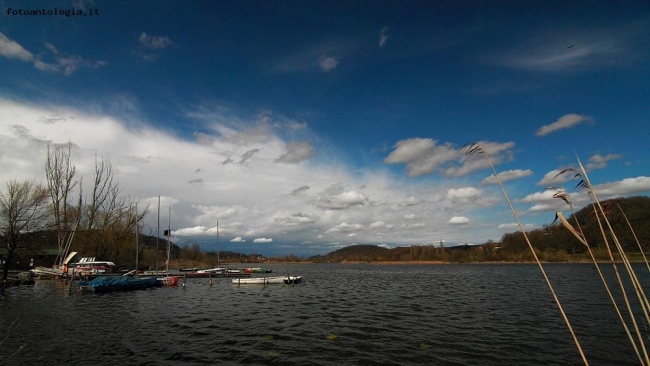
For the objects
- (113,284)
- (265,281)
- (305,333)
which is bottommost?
(305,333)

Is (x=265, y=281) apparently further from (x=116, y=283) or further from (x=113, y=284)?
(x=113, y=284)

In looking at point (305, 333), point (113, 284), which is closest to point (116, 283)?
point (113, 284)

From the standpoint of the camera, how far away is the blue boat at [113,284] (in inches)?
1857

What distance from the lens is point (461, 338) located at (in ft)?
71.8

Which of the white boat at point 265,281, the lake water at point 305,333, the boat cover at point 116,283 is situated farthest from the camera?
the white boat at point 265,281

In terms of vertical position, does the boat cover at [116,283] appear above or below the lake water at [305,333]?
above

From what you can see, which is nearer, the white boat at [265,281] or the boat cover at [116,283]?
the boat cover at [116,283]

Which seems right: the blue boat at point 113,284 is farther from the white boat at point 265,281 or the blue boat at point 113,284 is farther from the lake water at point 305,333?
the white boat at point 265,281

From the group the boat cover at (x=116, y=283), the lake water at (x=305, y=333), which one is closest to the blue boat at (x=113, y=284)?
the boat cover at (x=116, y=283)

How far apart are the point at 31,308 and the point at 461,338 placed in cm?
3743

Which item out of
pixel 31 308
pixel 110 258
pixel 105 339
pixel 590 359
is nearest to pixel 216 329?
pixel 105 339

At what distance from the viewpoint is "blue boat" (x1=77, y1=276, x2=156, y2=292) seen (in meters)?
47.2

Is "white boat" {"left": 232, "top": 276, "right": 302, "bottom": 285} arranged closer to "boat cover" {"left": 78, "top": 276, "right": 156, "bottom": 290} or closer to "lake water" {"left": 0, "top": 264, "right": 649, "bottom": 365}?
"boat cover" {"left": 78, "top": 276, "right": 156, "bottom": 290}

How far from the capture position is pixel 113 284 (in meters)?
48.9
